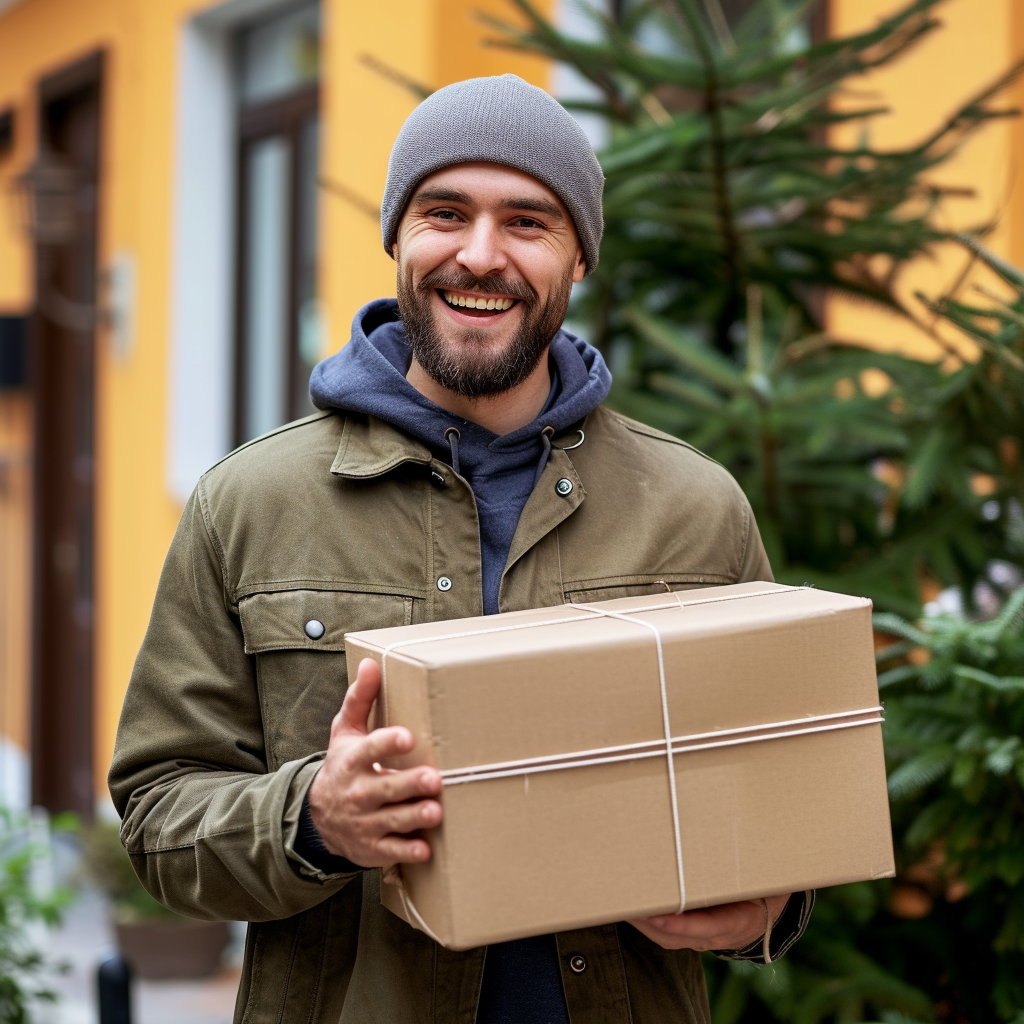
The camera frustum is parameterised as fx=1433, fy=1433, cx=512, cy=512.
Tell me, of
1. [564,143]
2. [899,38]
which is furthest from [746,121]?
[564,143]

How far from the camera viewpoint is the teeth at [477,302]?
1.85 meters

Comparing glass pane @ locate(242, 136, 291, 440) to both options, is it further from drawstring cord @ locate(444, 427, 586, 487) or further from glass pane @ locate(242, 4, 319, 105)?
drawstring cord @ locate(444, 427, 586, 487)

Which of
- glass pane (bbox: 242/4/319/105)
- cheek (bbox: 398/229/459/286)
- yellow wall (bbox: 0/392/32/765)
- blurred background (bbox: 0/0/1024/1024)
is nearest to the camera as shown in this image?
cheek (bbox: 398/229/459/286)

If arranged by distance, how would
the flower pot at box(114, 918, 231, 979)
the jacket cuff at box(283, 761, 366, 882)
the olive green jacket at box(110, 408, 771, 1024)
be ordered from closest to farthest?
the jacket cuff at box(283, 761, 366, 882) → the olive green jacket at box(110, 408, 771, 1024) → the flower pot at box(114, 918, 231, 979)

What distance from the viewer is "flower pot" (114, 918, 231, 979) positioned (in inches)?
201

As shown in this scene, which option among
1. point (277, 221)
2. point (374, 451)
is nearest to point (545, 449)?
point (374, 451)

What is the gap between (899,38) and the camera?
2.95 m

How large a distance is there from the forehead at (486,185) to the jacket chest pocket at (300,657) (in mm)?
536

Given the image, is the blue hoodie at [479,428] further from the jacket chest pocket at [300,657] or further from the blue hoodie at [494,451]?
the jacket chest pocket at [300,657]

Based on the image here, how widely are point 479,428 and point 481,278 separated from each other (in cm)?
21

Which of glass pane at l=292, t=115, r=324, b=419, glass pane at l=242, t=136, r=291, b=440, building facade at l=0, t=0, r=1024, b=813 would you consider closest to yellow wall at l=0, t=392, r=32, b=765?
building facade at l=0, t=0, r=1024, b=813

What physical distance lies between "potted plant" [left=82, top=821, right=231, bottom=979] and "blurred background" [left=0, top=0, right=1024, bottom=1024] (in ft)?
0.06

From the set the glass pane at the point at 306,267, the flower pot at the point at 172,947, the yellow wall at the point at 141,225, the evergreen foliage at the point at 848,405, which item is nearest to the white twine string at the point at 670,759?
the evergreen foliage at the point at 848,405

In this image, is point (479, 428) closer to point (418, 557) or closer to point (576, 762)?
point (418, 557)
